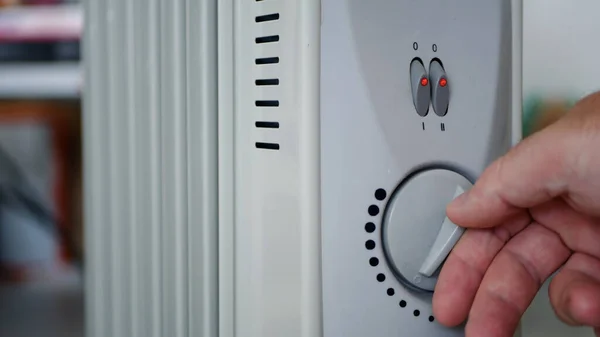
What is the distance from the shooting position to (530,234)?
1.45 ft

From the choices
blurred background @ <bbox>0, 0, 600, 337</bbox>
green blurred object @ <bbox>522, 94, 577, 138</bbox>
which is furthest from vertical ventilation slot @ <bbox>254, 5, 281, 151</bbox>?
blurred background @ <bbox>0, 0, 600, 337</bbox>

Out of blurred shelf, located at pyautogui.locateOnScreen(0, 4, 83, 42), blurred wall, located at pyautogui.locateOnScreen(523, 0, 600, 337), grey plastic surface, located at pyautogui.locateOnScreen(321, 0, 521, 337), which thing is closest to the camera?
grey plastic surface, located at pyautogui.locateOnScreen(321, 0, 521, 337)

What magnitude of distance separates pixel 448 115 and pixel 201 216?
0.16m

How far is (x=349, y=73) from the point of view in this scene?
37 cm

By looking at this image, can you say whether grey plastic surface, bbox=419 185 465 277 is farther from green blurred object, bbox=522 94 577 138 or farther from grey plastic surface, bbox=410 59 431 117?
green blurred object, bbox=522 94 577 138

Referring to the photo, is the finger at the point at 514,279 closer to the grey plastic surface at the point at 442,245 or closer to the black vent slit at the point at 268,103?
the grey plastic surface at the point at 442,245

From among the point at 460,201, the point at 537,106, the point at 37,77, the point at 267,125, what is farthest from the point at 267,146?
the point at 37,77

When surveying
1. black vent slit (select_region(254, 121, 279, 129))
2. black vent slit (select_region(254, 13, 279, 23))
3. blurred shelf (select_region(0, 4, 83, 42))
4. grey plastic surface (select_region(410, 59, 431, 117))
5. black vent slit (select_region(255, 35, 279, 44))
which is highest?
blurred shelf (select_region(0, 4, 83, 42))

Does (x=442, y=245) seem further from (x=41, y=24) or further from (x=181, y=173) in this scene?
(x=41, y=24)

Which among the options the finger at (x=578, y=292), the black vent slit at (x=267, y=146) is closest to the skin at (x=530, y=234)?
the finger at (x=578, y=292)

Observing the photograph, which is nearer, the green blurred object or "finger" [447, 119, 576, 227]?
"finger" [447, 119, 576, 227]

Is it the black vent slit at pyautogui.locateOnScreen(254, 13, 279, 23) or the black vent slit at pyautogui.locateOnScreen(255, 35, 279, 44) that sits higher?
the black vent slit at pyautogui.locateOnScreen(254, 13, 279, 23)

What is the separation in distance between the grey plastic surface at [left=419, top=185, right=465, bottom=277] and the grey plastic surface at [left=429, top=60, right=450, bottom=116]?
48 millimetres

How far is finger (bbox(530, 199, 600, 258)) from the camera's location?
1.43 ft
